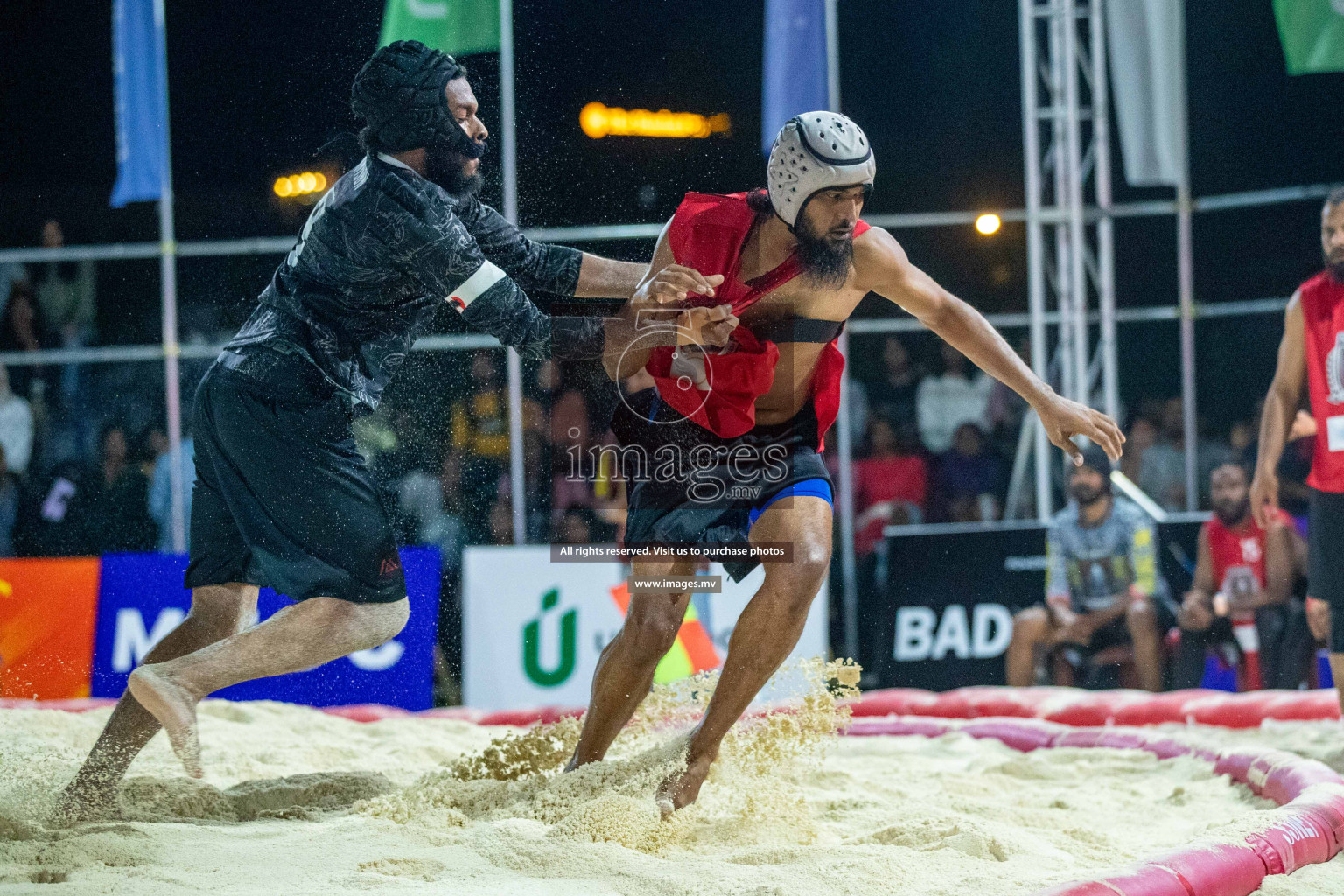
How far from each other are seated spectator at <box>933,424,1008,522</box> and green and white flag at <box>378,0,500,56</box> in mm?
3921

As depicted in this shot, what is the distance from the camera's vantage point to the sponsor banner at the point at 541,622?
632 cm

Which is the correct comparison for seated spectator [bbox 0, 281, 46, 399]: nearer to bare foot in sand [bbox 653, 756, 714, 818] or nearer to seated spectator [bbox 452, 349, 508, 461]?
seated spectator [bbox 452, 349, 508, 461]

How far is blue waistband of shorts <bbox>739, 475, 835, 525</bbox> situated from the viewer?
3217 mm

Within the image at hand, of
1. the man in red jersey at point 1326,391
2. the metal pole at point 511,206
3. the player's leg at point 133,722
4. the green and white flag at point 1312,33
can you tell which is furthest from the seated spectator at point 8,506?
the green and white flag at point 1312,33

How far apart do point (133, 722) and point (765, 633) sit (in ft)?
5.33

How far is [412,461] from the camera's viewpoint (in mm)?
4738

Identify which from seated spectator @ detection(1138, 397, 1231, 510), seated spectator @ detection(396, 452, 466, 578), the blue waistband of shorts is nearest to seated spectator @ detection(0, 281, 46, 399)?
seated spectator @ detection(396, 452, 466, 578)

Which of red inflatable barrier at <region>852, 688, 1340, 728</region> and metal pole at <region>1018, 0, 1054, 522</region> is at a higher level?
metal pole at <region>1018, 0, 1054, 522</region>

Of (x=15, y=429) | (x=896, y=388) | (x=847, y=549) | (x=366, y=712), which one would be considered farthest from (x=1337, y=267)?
(x=15, y=429)

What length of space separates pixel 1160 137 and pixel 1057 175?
27.1 inches

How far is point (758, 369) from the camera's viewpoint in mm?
3332

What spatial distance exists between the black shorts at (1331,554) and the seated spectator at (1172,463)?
338 cm

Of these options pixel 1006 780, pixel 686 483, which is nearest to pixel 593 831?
pixel 686 483

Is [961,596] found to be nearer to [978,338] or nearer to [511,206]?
[511,206]
